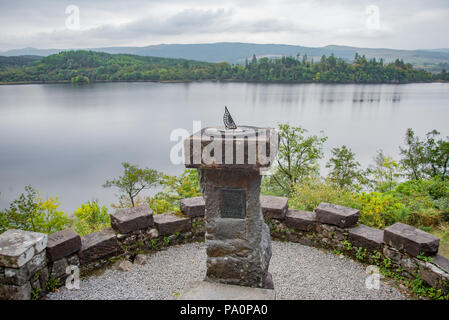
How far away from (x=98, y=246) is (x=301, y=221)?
380 cm

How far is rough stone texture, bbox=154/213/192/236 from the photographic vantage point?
586 centimetres

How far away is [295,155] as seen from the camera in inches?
595

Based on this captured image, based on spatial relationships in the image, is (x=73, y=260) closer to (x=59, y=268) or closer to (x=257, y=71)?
(x=59, y=268)

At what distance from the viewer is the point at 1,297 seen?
161 inches

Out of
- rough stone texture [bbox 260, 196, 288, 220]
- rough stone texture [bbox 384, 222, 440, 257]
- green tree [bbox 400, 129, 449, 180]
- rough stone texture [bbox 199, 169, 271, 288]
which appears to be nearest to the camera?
rough stone texture [bbox 199, 169, 271, 288]

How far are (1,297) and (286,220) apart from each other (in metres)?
4.80

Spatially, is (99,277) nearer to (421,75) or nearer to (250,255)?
(250,255)

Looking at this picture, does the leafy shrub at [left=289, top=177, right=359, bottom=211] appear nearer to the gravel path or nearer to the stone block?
the gravel path

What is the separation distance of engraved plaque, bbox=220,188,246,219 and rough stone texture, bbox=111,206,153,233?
2.08 m

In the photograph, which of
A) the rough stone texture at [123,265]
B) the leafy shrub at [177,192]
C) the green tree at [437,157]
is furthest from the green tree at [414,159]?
the rough stone texture at [123,265]

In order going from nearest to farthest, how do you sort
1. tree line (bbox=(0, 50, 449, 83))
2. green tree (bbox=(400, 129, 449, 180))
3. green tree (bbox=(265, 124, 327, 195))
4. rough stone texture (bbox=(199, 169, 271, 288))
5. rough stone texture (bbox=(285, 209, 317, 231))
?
rough stone texture (bbox=(199, 169, 271, 288)) < rough stone texture (bbox=(285, 209, 317, 231)) < green tree (bbox=(400, 129, 449, 180)) < green tree (bbox=(265, 124, 327, 195)) < tree line (bbox=(0, 50, 449, 83))

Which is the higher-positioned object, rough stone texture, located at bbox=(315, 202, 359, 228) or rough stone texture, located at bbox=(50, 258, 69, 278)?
rough stone texture, located at bbox=(315, 202, 359, 228)

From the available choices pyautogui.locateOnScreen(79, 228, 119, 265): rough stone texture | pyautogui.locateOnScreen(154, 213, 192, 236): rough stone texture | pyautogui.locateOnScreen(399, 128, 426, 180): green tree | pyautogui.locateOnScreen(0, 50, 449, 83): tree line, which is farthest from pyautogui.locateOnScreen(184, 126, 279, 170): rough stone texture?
pyautogui.locateOnScreen(0, 50, 449, 83): tree line
